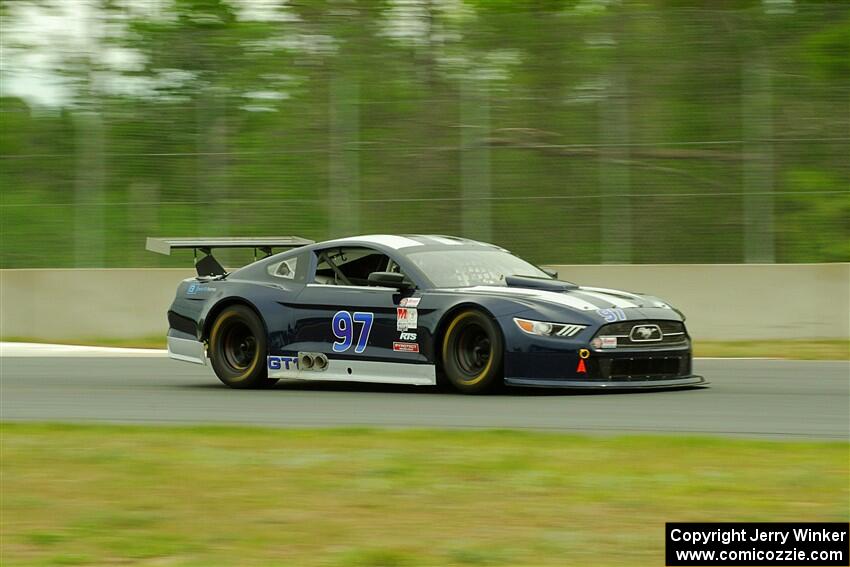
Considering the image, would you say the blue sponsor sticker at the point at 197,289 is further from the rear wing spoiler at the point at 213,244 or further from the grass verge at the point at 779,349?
the grass verge at the point at 779,349

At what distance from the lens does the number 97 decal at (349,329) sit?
457 inches

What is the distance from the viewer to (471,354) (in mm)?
11148

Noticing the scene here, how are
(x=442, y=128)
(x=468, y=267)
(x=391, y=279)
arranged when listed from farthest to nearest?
(x=442, y=128)
(x=468, y=267)
(x=391, y=279)

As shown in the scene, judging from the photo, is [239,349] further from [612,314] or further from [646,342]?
[646,342]

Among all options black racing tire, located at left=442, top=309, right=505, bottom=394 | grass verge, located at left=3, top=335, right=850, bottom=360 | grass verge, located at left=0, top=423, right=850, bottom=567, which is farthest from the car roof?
grass verge, located at left=3, top=335, right=850, bottom=360

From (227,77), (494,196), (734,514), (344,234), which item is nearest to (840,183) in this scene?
(494,196)

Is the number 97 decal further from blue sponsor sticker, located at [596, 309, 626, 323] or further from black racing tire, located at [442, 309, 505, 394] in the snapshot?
blue sponsor sticker, located at [596, 309, 626, 323]

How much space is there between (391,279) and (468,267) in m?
0.76

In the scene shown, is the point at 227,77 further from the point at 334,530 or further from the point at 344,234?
the point at 334,530

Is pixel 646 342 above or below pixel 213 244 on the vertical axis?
below

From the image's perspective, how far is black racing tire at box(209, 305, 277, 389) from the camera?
12.3 metres

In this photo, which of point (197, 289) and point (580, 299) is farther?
point (197, 289)

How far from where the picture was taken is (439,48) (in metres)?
19.0

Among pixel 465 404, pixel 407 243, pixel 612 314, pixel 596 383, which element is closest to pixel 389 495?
pixel 465 404
